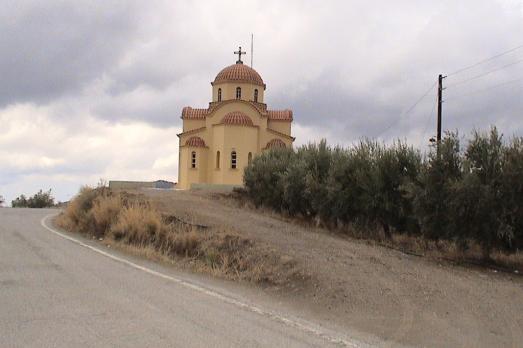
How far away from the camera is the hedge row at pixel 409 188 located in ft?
46.8

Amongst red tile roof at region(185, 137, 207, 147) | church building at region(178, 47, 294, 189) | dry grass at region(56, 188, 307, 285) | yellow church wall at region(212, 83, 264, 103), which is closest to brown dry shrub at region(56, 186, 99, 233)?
dry grass at region(56, 188, 307, 285)

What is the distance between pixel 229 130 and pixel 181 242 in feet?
123

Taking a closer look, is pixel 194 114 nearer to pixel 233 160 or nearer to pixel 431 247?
pixel 233 160

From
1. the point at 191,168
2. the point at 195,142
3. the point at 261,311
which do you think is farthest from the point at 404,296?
the point at 195,142

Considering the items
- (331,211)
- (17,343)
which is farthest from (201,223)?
(17,343)

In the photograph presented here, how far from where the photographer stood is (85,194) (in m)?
25.3

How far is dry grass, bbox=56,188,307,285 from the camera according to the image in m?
12.1

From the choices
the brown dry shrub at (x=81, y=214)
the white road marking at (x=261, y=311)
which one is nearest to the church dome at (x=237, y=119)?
the brown dry shrub at (x=81, y=214)

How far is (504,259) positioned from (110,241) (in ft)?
34.5

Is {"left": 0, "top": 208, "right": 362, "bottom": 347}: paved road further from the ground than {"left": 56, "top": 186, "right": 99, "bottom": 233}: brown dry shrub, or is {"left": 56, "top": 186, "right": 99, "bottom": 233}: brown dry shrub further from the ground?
{"left": 56, "top": 186, "right": 99, "bottom": 233}: brown dry shrub

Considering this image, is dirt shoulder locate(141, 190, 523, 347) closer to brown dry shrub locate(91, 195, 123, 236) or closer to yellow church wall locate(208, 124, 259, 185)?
brown dry shrub locate(91, 195, 123, 236)

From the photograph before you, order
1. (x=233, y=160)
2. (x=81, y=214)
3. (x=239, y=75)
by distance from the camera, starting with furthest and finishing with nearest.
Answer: (x=239, y=75), (x=233, y=160), (x=81, y=214)

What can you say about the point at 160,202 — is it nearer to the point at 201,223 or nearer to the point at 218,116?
the point at 201,223

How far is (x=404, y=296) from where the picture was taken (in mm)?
10023
